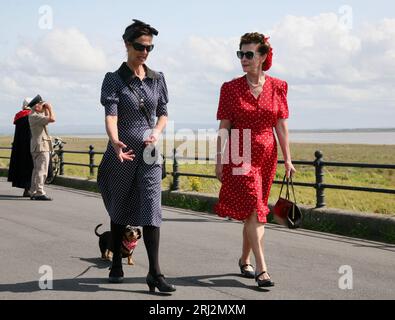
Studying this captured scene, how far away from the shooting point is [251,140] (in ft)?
18.5

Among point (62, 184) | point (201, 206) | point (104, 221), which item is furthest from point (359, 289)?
point (62, 184)

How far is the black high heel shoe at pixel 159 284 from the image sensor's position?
17.6 feet

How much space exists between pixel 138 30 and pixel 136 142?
0.93 metres

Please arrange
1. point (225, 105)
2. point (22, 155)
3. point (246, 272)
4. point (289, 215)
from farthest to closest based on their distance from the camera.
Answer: point (22, 155)
point (246, 272)
point (289, 215)
point (225, 105)

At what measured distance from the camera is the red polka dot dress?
5.65 m

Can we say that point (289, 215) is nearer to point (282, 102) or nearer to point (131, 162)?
point (282, 102)

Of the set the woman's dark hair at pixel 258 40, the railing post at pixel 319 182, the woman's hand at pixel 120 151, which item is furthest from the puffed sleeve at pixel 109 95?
the railing post at pixel 319 182

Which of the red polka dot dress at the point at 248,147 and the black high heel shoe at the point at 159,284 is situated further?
the red polka dot dress at the point at 248,147

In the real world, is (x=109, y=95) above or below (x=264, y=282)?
above

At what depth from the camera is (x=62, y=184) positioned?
1830 cm

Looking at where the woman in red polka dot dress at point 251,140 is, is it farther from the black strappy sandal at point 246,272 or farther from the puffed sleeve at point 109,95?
the puffed sleeve at point 109,95

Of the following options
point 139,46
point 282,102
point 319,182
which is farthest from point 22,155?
point 282,102
